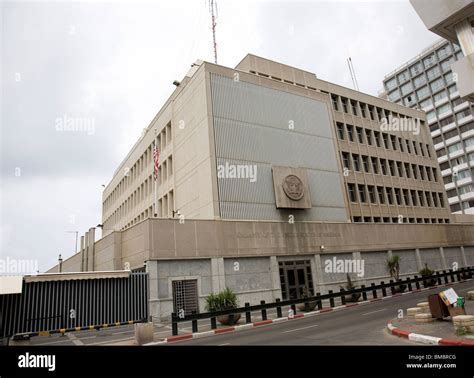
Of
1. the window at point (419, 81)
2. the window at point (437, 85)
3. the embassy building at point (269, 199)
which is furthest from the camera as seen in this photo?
the window at point (419, 81)

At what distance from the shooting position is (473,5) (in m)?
13.2

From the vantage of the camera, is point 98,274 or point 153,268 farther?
point 153,268

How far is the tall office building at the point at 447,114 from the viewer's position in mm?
78188

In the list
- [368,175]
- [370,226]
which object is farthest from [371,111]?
[370,226]

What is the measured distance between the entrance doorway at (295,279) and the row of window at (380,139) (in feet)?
55.1

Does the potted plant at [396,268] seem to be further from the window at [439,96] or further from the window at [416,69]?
the window at [416,69]

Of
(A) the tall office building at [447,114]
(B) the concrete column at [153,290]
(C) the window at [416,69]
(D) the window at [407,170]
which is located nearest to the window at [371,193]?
(D) the window at [407,170]

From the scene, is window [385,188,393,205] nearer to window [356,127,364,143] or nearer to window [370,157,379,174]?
window [370,157,379,174]

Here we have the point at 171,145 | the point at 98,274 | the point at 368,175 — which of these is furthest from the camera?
the point at 368,175

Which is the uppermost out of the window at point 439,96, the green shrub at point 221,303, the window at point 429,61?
the window at point 429,61
